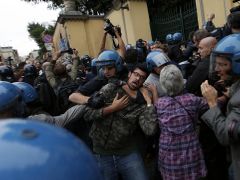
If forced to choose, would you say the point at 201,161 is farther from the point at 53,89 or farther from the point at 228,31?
the point at 53,89

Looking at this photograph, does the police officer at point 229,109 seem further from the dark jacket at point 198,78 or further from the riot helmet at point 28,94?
the riot helmet at point 28,94

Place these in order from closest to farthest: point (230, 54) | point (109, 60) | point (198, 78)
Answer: point (230, 54), point (109, 60), point (198, 78)

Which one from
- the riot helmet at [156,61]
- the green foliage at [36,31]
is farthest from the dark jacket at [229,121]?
the green foliage at [36,31]

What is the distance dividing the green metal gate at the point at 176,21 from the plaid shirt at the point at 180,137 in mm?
8342

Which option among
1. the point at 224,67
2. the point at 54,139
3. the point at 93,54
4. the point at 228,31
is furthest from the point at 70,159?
the point at 93,54

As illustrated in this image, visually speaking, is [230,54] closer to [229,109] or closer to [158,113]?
[229,109]

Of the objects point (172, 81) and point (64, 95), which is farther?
point (64, 95)

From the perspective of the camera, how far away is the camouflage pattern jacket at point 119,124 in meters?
3.21

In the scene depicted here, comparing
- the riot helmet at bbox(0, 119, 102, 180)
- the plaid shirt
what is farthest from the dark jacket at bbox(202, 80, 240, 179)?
the riot helmet at bbox(0, 119, 102, 180)

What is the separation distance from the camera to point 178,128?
10.6 feet

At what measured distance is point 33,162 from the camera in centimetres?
99

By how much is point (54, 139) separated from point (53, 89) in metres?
4.10

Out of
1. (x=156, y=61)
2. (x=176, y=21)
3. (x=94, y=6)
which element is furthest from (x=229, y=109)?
(x=94, y=6)

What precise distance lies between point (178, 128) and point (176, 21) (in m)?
9.32
